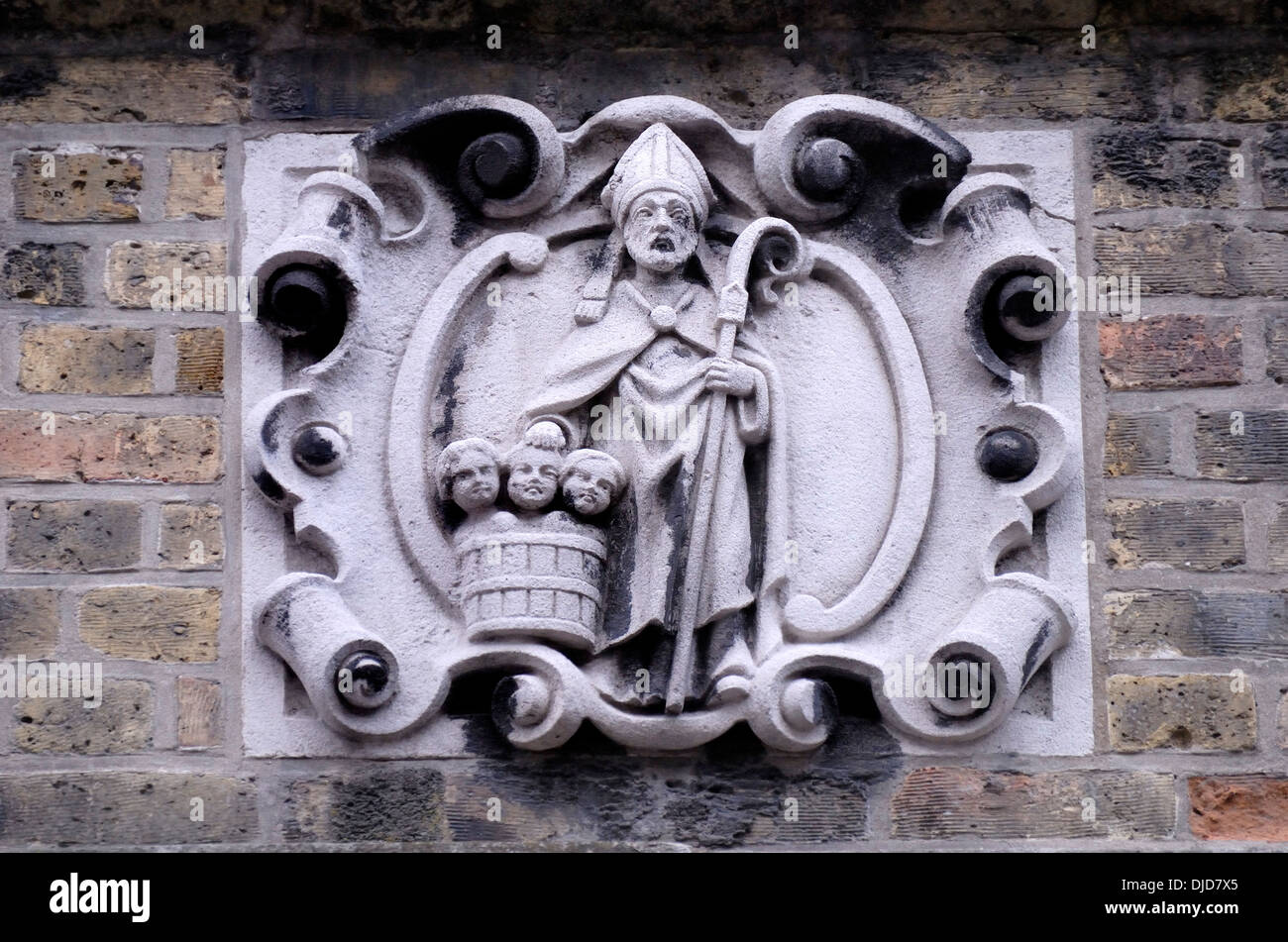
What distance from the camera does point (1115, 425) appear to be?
598 centimetres

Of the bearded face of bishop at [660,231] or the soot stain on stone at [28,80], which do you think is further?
the soot stain on stone at [28,80]

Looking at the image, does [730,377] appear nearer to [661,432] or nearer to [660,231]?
[661,432]

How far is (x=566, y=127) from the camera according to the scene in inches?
244

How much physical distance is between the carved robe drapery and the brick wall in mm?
317

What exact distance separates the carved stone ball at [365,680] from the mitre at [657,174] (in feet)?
3.41

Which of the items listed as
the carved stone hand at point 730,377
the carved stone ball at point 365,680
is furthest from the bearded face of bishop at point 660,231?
the carved stone ball at point 365,680

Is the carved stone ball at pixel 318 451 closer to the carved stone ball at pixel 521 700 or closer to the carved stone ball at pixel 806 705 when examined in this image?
the carved stone ball at pixel 521 700

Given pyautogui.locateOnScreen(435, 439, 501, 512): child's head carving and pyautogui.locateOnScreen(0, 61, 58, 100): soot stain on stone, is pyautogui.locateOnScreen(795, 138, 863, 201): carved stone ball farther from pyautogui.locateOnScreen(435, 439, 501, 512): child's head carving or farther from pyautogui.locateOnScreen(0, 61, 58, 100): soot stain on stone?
pyautogui.locateOnScreen(0, 61, 58, 100): soot stain on stone

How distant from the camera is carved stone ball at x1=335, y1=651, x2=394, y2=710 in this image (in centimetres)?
566

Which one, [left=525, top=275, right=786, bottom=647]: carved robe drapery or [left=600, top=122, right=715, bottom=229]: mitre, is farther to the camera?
[left=600, top=122, right=715, bottom=229]: mitre

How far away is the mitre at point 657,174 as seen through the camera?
19.6 feet

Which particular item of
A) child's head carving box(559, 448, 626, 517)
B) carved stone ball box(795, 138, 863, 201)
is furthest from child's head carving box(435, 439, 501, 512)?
carved stone ball box(795, 138, 863, 201)

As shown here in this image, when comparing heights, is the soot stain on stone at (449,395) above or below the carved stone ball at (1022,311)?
below
